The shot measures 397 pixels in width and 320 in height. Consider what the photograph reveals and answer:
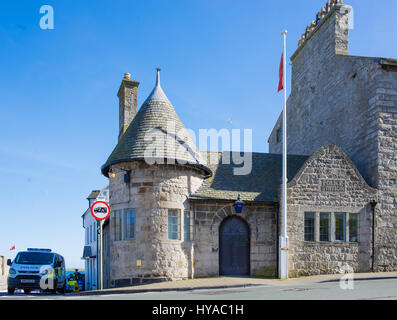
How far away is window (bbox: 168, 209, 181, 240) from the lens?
18328 mm

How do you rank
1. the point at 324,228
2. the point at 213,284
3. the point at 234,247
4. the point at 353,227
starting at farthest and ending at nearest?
the point at 353,227 → the point at 324,228 → the point at 234,247 → the point at 213,284

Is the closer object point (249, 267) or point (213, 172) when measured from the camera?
point (249, 267)

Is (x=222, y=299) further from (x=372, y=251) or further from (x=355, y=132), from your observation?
(x=355, y=132)

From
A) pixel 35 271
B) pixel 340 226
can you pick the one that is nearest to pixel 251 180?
pixel 340 226

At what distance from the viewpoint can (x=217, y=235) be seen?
19.2 metres

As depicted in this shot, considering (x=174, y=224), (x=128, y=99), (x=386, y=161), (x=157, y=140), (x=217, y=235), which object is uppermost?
(x=128, y=99)

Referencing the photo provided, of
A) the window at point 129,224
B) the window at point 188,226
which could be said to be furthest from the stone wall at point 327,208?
the window at point 129,224

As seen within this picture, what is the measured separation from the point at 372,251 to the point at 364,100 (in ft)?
21.7

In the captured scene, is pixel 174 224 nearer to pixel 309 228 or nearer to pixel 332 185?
pixel 309 228

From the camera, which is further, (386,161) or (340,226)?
(386,161)

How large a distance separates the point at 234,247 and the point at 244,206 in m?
1.70
